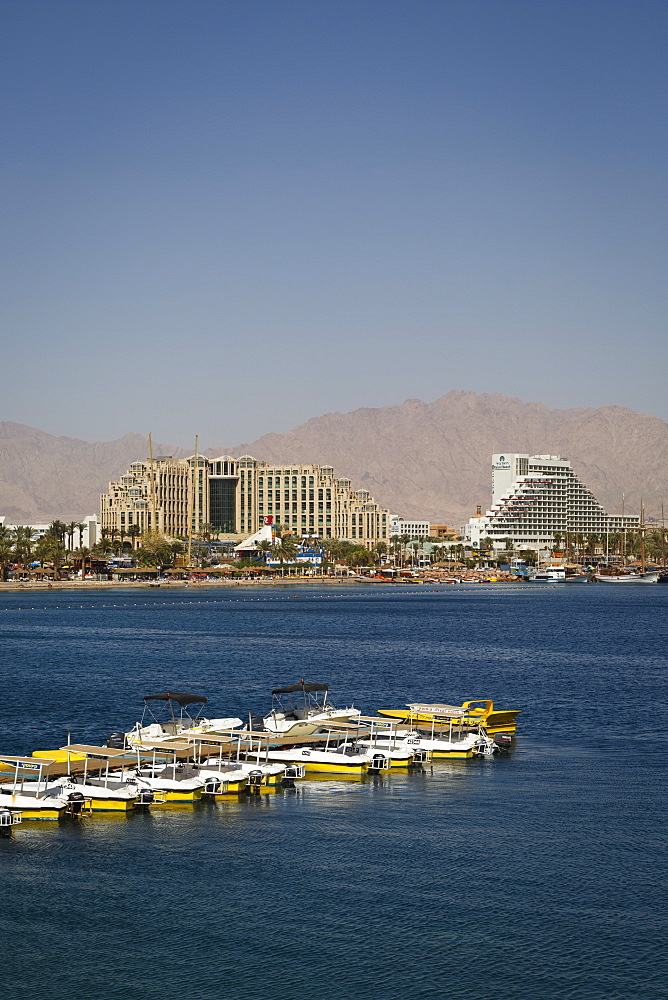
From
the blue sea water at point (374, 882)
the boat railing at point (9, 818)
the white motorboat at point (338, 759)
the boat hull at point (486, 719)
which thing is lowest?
the blue sea water at point (374, 882)

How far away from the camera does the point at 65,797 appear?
4191cm

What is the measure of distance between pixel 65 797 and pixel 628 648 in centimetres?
7648

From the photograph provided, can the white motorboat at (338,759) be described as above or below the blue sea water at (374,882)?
above

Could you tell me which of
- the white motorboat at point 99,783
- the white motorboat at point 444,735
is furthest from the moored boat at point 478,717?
the white motorboat at point 99,783

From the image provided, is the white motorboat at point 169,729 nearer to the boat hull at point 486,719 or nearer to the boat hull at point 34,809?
the boat hull at point 34,809

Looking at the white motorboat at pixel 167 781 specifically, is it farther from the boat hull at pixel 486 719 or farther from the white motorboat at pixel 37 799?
the boat hull at pixel 486 719

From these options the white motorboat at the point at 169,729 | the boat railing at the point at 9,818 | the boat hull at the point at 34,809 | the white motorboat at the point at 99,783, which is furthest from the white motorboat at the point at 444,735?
the boat railing at the point at 9,818

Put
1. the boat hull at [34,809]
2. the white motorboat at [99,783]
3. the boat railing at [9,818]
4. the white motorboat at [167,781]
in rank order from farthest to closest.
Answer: the white motorboat at [167,781] < the white motorboat at [99,783] < the boat hull at [34,809] < the boat railing at [9,818]

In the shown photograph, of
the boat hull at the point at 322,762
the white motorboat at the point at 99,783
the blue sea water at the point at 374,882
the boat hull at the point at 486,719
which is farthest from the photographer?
the boat hull at the point at 486,719

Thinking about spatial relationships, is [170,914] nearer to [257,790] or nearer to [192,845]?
[192,845]

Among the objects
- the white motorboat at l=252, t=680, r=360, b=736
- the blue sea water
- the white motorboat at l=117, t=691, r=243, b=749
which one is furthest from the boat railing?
the white motorboat at l=252, t=680, r=360, b=736

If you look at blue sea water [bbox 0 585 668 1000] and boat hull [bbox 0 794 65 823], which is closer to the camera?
blue sea water [bbox 0 585 668 1000]

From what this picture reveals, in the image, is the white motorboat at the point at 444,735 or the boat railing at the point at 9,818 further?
the white motorboat at the point at 444,735

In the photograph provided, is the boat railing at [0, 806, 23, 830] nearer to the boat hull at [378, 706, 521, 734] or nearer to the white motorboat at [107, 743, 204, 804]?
the white motorboat at [107, 743, 204, 804]
